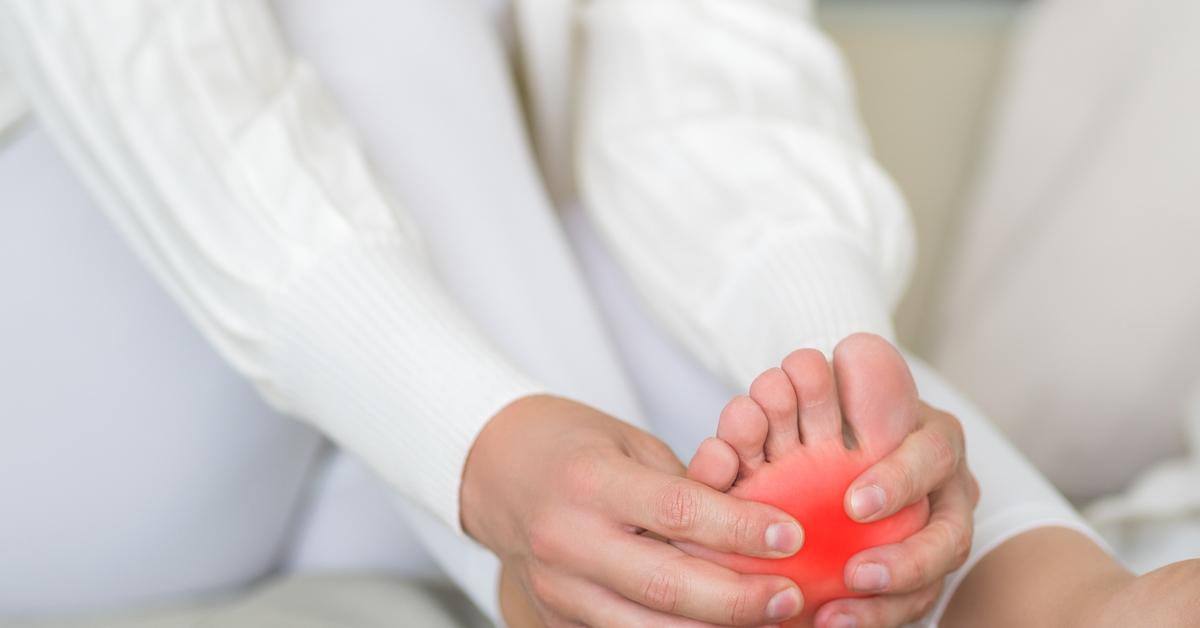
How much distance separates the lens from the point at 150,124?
0.45 metres

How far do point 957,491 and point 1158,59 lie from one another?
0.42 meters

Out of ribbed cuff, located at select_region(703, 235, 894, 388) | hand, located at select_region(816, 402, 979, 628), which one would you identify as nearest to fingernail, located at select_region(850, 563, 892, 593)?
hand, located at select_region(816, 402, 979, 628)

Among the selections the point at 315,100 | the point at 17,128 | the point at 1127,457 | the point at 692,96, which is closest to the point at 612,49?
the point at 692,96

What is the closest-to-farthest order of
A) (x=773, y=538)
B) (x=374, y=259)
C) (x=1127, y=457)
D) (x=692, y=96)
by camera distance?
(x=773, y=538), (x=374, y=259), (x=692, y=96), (x=1127, y=457)

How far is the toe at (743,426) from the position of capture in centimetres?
33

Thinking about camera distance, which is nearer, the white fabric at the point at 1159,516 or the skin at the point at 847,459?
the skin at the point at 847,459

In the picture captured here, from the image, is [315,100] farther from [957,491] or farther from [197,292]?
[957,491]

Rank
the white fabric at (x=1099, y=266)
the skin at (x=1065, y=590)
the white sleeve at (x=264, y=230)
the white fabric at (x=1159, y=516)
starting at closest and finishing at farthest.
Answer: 1. the skin at (x=1065, y=590)
2. the white sleeve at (x=264, y=230)
3. the white fabric at (x=1159, y=516)
4. the white fabric at (x=1099, y=266)

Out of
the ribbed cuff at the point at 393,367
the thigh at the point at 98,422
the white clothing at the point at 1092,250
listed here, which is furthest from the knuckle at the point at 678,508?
the white clothing at the point at 1092,250

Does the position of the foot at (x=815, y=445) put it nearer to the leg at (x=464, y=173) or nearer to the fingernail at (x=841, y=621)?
the fingernail at (x=841, y=621)

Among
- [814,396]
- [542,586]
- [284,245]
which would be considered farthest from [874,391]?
[284,245]

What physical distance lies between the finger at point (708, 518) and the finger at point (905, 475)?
0.07 feet

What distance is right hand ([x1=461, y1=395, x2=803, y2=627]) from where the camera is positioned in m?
0.33

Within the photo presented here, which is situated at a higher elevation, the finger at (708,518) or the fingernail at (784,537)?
the finger at (708,518)
